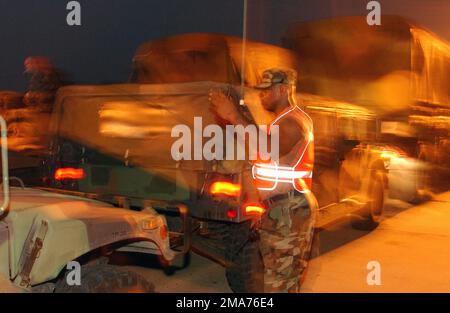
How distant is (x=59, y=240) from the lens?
2609 millimetres

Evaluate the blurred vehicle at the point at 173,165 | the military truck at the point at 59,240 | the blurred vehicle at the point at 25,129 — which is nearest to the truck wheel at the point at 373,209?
the blurred vehicle at the point at 173,165

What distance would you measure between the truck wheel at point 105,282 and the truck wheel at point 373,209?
5399 millimetres

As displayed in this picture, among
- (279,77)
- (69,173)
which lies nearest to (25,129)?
(69,173)

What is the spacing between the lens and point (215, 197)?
4629 millimetres

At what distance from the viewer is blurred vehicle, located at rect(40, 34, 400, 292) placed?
464 cm

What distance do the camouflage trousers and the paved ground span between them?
1.34 metres

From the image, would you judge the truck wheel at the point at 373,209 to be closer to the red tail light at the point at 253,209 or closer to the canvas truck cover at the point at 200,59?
the canvas truck cover at the point at 200,59

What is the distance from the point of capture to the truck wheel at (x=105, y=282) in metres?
2.73

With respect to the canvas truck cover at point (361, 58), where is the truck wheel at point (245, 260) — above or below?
below

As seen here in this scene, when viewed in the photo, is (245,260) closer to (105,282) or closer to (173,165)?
(173,165)

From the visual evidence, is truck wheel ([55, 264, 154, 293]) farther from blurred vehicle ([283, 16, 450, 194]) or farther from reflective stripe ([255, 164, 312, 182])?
blurred vehicle ([283, 16, 450, 194])

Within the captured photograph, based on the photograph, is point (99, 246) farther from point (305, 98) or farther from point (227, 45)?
point (227, 45)
